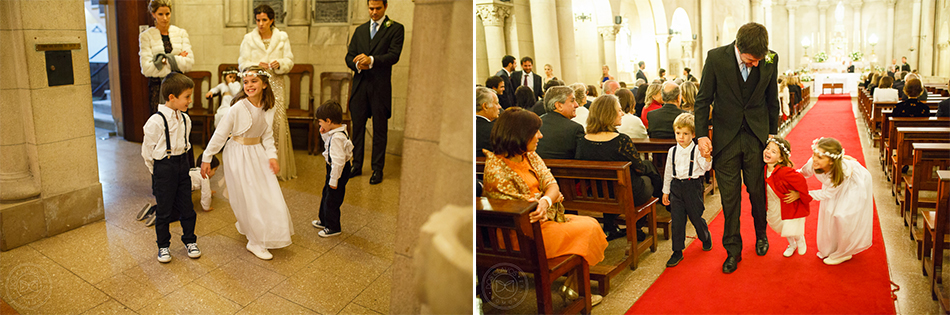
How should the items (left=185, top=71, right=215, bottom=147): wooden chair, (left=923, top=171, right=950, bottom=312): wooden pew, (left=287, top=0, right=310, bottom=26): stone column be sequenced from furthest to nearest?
(left=287, top=0, right=310, bottom=26): stone column, (left=185, top=71, right=215, bottom=147): wooden chair, (left=923, top=171, right=950, bottom=312): wooden pew

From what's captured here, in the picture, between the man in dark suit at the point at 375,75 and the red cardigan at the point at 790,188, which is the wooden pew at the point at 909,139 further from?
the man in dark suit at the point at 375,75

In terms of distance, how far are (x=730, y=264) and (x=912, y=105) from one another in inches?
104

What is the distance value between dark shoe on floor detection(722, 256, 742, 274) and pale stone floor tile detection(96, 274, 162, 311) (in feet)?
8.95

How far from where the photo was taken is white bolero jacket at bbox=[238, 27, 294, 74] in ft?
16.4

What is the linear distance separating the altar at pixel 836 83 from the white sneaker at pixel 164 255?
378 inches

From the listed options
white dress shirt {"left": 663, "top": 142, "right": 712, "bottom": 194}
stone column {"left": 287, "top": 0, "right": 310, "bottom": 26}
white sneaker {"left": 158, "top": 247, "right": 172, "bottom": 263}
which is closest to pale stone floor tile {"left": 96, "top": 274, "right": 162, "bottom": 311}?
white sneaker {"left": 158, "top": 247, "right": 172, "bottom": 263}

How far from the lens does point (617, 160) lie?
10.9 feet

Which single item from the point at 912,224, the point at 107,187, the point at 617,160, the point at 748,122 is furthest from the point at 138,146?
the point at 912,224

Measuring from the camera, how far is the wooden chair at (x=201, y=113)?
260 inches

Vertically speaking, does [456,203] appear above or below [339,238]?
above

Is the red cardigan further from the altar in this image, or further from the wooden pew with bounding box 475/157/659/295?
the altar

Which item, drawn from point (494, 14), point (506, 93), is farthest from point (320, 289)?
point (506, 93)

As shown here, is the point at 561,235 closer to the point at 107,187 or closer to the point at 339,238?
the point at 339,238

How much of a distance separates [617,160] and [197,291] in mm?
2250
